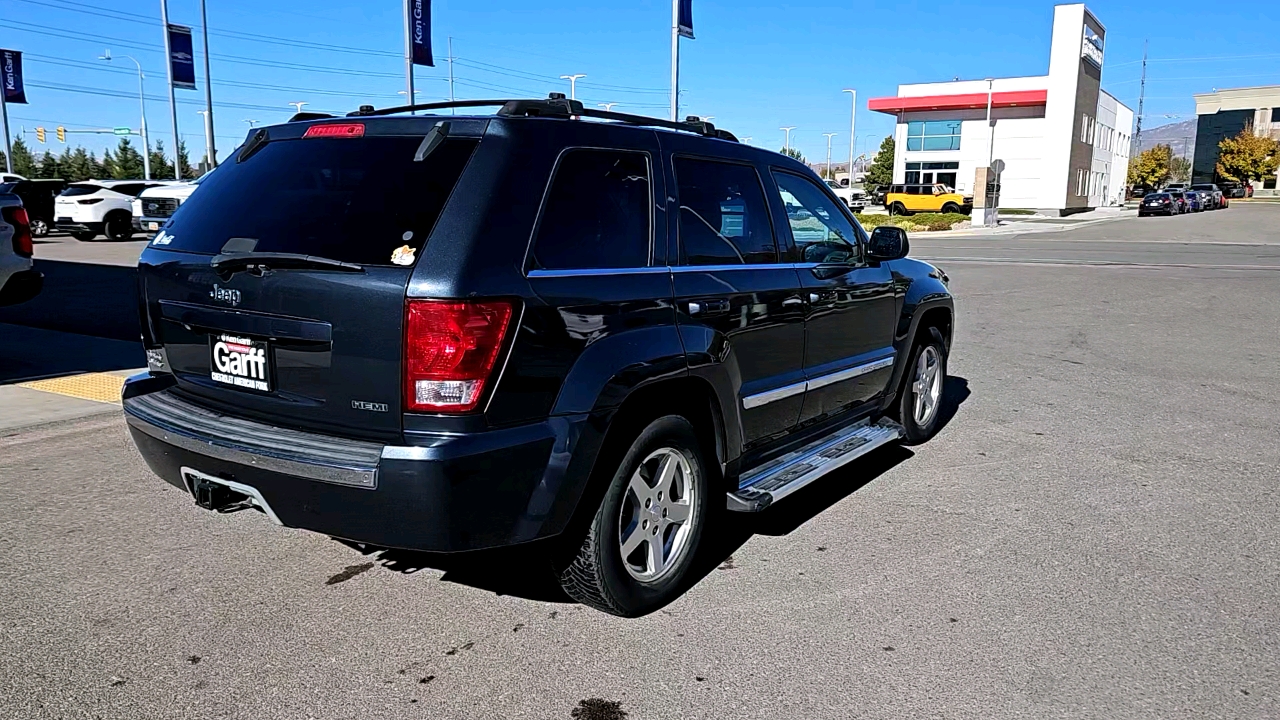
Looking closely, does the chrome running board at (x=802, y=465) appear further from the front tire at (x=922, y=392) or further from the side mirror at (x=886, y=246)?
the side mirror at (x=886, y=246)

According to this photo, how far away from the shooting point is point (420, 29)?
2858cm

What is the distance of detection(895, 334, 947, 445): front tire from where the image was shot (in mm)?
6043

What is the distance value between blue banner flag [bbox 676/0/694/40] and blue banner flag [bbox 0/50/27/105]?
29.8 meters

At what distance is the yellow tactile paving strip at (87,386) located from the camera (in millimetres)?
7031

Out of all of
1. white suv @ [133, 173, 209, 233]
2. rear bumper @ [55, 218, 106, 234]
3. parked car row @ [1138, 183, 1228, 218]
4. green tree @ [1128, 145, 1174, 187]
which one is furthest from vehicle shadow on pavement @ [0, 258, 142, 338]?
green tree @ [1128, 145, 1174, 187]

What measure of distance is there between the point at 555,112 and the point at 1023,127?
70.1 meters

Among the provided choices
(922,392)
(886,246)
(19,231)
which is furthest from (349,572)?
(19,231)

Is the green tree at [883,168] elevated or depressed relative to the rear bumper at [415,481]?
elevated

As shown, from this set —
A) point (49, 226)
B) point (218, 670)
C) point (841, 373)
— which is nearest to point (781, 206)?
point (841, 373)

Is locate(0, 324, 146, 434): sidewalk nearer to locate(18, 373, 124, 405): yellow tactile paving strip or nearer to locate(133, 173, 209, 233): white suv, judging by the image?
locate(18, 373, 124, 405): yellow tactile paving strip

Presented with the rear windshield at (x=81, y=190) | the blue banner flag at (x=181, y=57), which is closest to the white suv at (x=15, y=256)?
the rear windshield at (x=81, y=190)

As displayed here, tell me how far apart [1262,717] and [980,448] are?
3.25 m

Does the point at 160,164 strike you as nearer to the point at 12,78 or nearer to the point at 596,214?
the point at 12,78

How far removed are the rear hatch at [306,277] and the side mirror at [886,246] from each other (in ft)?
9.43
